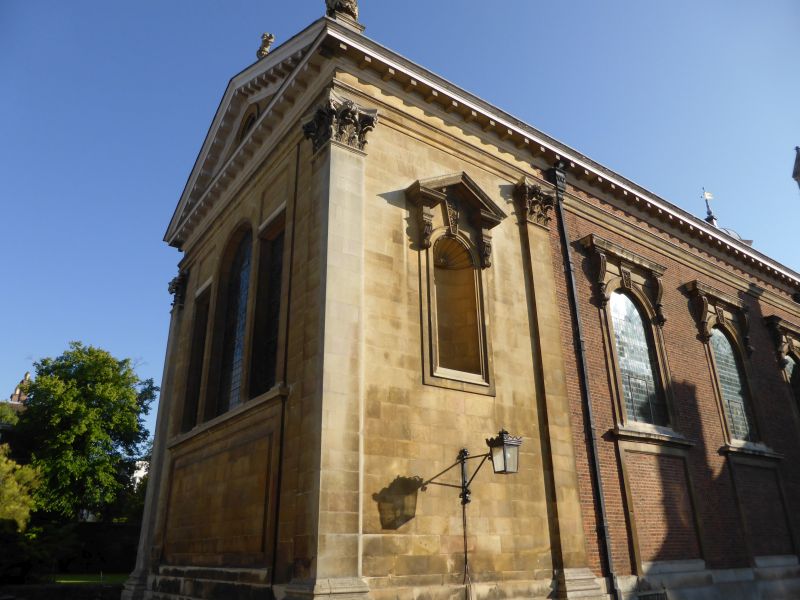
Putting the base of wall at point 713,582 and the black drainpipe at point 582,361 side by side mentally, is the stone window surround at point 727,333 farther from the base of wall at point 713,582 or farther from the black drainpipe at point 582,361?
the black drainpipe at point 582,361

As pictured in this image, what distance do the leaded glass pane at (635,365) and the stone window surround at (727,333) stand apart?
260 cm

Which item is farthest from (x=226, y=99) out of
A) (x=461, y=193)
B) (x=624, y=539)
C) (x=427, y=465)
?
(x=624, y=539)

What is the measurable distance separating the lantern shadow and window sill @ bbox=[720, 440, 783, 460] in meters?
11.0

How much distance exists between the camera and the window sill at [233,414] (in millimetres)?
11210

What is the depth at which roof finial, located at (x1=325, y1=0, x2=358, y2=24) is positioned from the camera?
1349cm

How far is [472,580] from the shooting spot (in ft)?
34.6

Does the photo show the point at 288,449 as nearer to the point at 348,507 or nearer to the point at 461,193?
the point at 348,507

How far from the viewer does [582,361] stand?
14461 mm

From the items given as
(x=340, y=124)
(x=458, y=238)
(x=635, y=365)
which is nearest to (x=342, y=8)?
(x=340, y=124)

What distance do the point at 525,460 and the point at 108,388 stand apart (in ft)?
100

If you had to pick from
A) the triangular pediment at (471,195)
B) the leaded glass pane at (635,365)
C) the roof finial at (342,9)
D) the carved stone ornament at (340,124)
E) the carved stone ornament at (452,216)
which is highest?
the roof finial at (342,9)

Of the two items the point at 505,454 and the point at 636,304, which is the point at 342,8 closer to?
the point at 505,454

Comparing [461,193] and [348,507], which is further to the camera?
[461,193]

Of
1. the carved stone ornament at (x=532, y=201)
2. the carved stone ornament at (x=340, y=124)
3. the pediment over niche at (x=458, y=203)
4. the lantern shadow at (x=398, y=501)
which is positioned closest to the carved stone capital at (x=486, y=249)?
the pediment over niche at (x=458, y=203)
